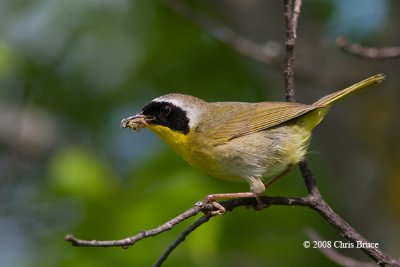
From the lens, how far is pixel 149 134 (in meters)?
7.67

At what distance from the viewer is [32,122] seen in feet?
→ 22.5

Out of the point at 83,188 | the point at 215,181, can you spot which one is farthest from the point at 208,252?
the point at 83,188

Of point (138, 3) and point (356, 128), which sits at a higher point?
point (138, 3)

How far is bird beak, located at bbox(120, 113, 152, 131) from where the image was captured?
409cm

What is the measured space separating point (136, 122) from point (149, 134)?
3.56 metres

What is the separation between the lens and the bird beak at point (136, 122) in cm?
409

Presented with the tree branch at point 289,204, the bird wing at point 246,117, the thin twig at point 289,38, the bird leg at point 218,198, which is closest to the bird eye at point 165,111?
the bird wing at point 246,117

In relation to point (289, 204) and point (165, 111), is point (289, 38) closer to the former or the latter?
point (289, 204)

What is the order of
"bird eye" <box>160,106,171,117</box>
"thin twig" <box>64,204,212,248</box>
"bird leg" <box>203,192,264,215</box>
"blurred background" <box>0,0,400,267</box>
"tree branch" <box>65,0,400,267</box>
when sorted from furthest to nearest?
"blurred background" <box>0,0,400,267</box>, "bird eye" <box>160,106,171,117</box>, "bird leg" <box>203,192,264,215</box>, "tree branch" <box>65,0,400,267</box>, "thin twig" <box>64,204,212,248</box>

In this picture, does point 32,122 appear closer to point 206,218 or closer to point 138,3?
point 138,3

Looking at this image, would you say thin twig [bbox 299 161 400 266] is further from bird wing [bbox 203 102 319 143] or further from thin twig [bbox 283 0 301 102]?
bird wing [bbox 203 102 319 143]

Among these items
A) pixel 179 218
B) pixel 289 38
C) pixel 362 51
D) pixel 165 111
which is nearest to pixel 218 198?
pixel 179 218

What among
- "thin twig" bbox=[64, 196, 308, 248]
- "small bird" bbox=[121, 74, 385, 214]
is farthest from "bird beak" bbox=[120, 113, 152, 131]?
"thin twig" bbox=[64, 196, 308, 248]

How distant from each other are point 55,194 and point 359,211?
2.49 metres
